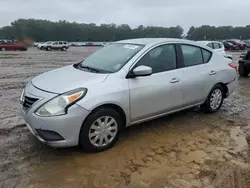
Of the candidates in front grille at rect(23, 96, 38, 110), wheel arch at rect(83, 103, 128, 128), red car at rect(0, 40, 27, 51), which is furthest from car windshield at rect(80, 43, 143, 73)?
red car at rect(0, 40, 27, 51)

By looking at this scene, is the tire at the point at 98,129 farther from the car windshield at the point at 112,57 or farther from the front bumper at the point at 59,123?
the car windshield at the point at 112,57

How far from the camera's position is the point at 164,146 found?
4145 mm

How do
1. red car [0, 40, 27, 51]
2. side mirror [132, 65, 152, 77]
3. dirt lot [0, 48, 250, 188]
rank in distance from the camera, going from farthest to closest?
red car [0, 40, 27, 51], side mirror [132, 65, 152, 77], dirt lot [0, 48, 250, 188]

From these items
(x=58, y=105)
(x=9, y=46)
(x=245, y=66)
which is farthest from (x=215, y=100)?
(x=9, y=46)

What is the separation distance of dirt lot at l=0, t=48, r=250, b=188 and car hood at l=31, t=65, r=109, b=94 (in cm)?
92

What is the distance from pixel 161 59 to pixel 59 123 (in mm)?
2119

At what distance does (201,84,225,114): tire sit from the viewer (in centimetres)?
551

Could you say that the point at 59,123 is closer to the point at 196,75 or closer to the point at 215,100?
the point at 196,75

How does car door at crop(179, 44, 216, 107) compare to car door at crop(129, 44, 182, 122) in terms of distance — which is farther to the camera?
car door at crop(179, 44, 216, 107)

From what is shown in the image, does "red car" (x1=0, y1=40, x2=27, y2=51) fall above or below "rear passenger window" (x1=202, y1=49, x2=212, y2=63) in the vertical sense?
A: below

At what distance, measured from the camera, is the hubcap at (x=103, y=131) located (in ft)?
12.4

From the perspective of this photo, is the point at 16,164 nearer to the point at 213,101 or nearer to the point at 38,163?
the point at 38,163

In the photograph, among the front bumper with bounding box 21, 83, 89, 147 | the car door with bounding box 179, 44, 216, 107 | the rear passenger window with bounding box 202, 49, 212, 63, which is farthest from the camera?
the rear passenger window with bounding box 202, 49, 212, 63

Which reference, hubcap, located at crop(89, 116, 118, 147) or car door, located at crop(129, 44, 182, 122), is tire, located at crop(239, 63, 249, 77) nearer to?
car door, located at crop(129, 44, 182, 122)
